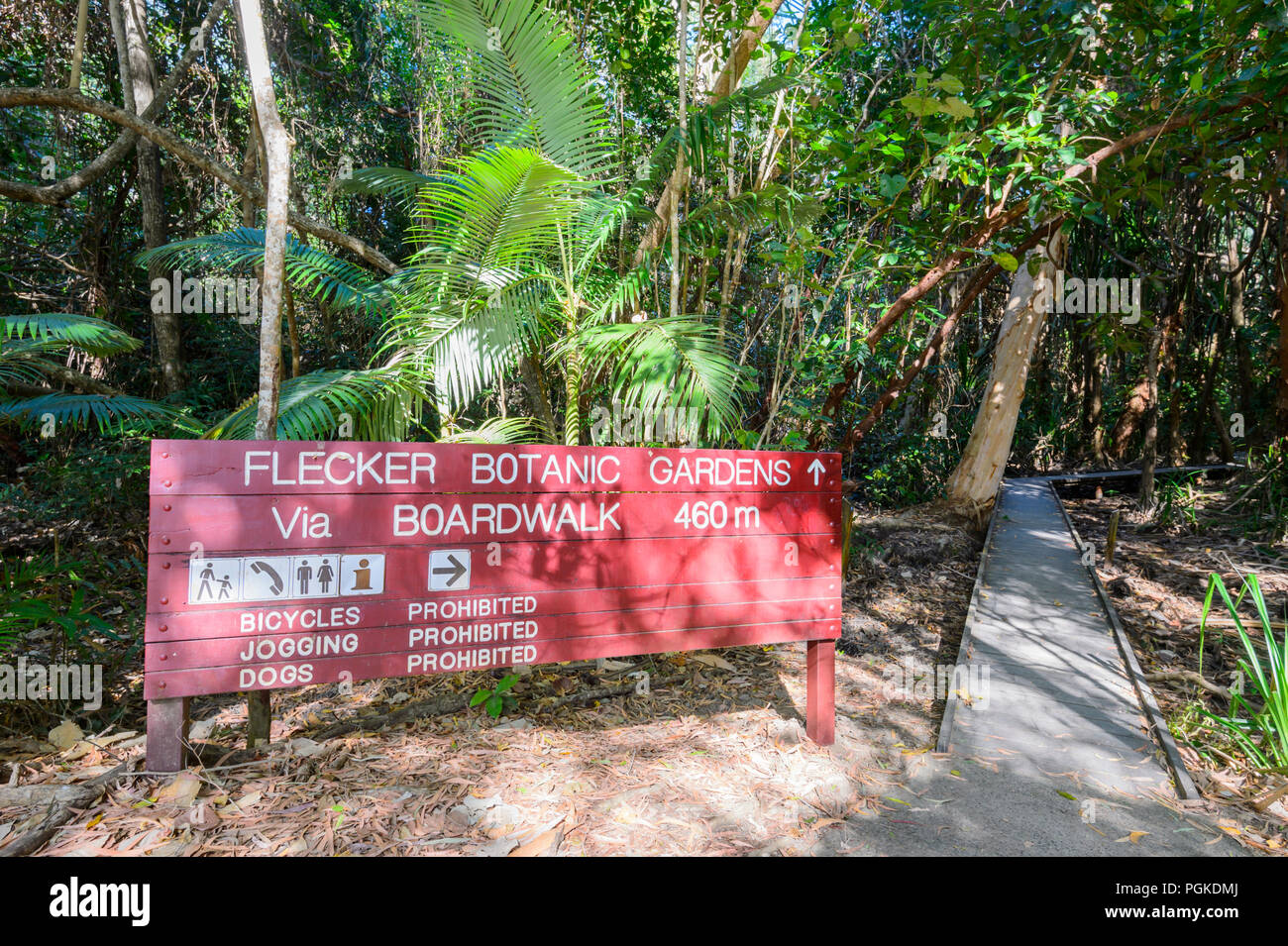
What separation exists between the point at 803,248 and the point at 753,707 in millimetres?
3085

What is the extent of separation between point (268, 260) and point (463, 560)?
1636mm

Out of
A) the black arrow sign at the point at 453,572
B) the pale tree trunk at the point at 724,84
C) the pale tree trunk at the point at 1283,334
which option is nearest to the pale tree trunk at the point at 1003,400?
the pale tree trunk at the point at 1283,334

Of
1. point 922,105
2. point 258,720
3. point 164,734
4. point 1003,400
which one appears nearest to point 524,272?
point 922,105

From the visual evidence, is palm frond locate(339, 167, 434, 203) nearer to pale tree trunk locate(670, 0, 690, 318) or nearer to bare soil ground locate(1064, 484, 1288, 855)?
pale tree trunk locate(670, 0, 690, 318)

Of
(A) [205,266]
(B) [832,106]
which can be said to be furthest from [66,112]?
(B) [832,106]

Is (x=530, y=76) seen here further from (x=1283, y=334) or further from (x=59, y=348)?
(x=1283, y=334)

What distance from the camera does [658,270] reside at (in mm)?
5266

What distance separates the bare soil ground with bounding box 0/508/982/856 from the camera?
227cm

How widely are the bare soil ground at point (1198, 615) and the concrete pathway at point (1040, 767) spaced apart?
19cm

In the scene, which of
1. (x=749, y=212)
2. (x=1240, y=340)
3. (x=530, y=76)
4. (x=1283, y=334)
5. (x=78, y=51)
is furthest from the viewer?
(x=1240, y=340)

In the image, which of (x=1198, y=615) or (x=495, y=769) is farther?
(x=1198, y=615)

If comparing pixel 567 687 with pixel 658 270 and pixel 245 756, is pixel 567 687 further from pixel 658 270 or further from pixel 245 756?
pixel 658 270

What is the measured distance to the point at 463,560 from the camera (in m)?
2.59

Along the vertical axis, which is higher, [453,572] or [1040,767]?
[453,572]
